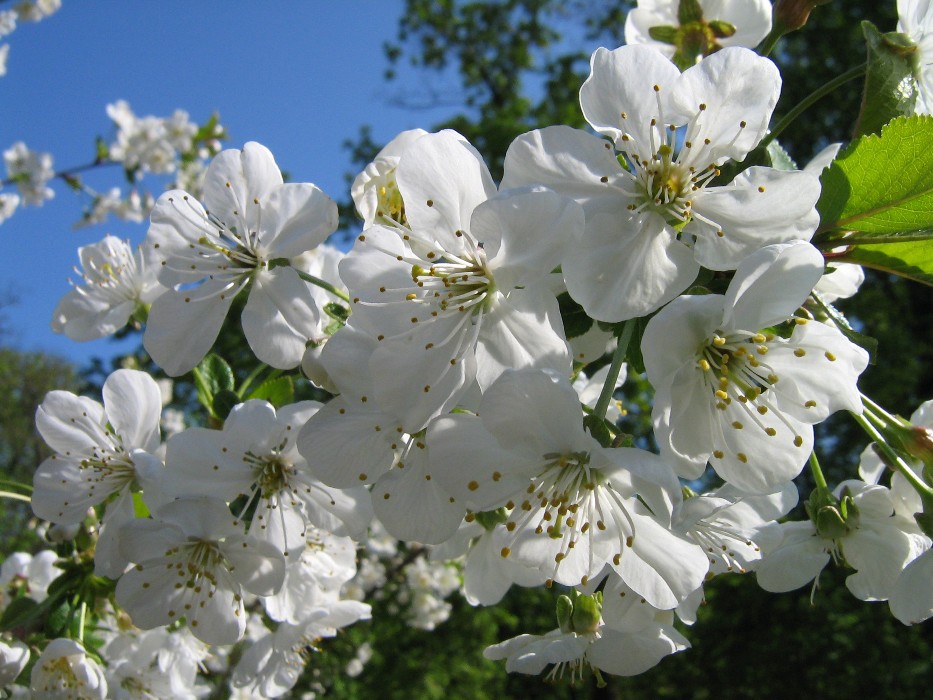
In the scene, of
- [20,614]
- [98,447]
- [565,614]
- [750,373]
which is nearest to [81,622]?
[20,614]

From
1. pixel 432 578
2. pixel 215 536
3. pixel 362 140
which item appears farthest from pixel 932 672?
pixel 362 140

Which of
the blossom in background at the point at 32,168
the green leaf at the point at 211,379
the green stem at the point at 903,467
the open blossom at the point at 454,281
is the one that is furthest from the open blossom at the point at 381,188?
the blossom in background at the point at 32,168

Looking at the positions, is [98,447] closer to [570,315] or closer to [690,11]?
[570,315]

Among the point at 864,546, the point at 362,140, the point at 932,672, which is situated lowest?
the point at 932,672

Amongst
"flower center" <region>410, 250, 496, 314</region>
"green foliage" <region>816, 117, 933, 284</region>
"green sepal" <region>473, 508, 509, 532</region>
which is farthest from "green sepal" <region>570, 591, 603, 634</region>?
"green foliage" <region>816, 117, 933, 284</region>

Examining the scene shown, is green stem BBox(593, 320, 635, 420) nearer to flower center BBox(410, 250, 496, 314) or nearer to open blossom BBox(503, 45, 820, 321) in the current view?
open blossom BBox(503, 45, 820, 321)

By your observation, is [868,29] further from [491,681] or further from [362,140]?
[362,140]

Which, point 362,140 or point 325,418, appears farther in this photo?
point 362,140
